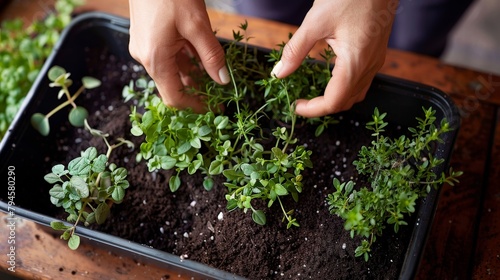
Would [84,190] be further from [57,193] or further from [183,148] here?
[183,148]

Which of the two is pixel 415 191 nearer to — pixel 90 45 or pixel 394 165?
pixel 394 165

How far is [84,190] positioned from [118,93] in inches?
14.2

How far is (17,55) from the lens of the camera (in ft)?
4.47

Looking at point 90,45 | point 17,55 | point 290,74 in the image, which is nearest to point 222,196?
point 290,74

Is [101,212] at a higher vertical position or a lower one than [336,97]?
lower

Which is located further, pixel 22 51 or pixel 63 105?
pixel 22 51

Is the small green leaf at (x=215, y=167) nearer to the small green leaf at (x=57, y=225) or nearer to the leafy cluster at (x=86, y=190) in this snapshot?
the leafy cluster at (x=86, y=190)

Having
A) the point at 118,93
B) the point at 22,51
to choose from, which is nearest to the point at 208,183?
the point at 118,93

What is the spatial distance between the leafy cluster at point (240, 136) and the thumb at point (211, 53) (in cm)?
2

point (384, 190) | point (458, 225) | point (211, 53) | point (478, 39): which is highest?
point (211, 53)

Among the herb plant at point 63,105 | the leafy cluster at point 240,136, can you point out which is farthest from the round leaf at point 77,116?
the leafy cluster at point 240,136

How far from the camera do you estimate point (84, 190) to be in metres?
0.98

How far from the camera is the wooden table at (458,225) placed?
1064 mm

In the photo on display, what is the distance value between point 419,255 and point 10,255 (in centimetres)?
78
